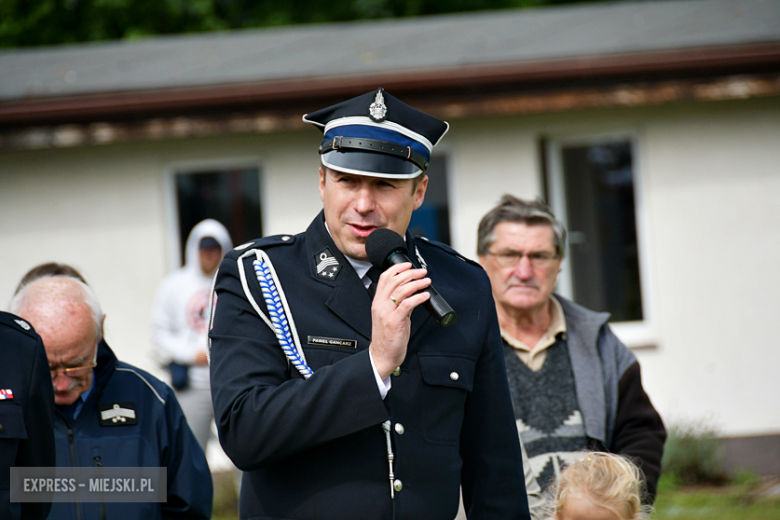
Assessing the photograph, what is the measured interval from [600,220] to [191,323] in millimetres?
3802

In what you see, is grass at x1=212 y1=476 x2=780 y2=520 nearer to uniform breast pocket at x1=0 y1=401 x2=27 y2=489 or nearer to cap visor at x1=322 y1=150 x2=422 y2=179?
uniform breast pocket at x1=0 y1=401 x2=27 y2=489

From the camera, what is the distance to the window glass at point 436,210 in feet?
24.6

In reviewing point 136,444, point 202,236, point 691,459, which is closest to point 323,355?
point 136,444

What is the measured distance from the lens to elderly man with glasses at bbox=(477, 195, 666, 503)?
315 centimetres

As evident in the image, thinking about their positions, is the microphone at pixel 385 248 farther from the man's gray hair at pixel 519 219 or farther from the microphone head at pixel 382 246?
the man's gray hair at pixel 519 219

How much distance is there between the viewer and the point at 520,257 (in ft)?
11.3

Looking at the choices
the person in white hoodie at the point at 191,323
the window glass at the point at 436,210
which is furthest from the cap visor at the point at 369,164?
the window glass at the point at 436,210

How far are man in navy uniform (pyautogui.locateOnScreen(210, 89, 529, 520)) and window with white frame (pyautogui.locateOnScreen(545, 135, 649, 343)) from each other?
5.22m

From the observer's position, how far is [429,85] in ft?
23.1

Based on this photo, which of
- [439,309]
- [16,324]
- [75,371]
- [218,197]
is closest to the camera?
[439,309]

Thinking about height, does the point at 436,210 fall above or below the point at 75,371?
above

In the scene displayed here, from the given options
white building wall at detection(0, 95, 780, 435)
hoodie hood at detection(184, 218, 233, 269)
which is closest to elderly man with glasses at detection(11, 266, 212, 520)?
hoodie hood at detection(184, 218, 233, 269)

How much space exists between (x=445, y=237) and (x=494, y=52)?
183 cm

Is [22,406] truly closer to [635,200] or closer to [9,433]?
[9,433]
